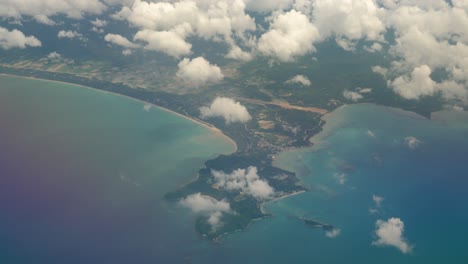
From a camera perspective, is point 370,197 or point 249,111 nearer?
point 370,197

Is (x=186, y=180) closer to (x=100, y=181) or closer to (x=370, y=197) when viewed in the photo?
(x=100, y=181)

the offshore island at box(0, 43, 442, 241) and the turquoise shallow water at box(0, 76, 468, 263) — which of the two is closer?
the turquoise shallow water at box(0, 76, 468, 263)

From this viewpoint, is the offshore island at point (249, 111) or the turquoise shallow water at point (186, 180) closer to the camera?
the turquoise shallow water at point (186, 180)

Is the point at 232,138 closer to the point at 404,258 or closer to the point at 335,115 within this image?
the point at 335,115

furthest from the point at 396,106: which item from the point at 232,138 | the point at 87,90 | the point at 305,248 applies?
the point at 87,90

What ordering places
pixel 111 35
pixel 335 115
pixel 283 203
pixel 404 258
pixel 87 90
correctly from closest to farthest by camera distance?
pixel 404 258
pixel 283 203
pixel 335 115
pixel 87 90
pixel 111 35

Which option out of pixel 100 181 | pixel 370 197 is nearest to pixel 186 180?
pixel 100 181

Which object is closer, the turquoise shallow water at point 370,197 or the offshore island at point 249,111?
the turquoise shallow water at point 370,197

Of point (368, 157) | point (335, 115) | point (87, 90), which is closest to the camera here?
point (368, 157)
